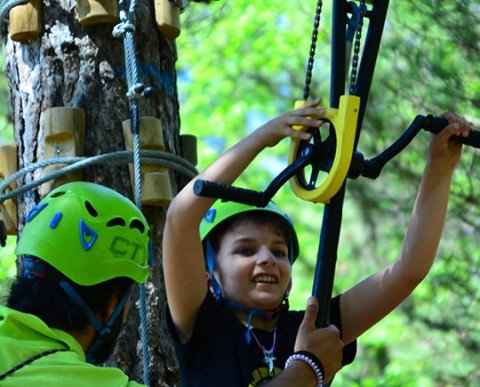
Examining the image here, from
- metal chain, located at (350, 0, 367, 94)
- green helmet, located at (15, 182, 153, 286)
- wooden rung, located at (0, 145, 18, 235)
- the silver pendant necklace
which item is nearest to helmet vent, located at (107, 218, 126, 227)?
green helmet, located at (15, 182, 153, 286)

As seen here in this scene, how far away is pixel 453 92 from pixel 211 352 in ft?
13.4

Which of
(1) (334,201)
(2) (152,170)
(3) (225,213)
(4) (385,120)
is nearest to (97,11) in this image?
(2) (152,170)

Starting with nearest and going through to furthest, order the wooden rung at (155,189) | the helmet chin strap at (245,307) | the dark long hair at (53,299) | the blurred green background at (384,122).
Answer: the dark long hair at (53,299) < the helmet chin strap at (245,307) < the wooden rung at (155,189) < the blurred green background at (384,122)

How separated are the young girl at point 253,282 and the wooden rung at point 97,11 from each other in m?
0.81

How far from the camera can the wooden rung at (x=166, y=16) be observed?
13.0 feet

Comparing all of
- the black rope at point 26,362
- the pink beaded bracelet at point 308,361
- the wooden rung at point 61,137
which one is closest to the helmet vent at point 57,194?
the wooden rung at point 61,137

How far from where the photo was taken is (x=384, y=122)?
8.31m

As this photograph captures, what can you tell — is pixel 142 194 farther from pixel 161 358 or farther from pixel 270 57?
pixel 270 57

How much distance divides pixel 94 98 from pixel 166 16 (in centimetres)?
43

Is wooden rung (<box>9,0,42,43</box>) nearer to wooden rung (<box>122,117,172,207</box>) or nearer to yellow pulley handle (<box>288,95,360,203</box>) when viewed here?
wooden rung (<box>122,117,172,207</box>)

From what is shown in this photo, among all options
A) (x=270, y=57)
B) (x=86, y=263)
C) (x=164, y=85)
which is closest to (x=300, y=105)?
(x=86, y=263)

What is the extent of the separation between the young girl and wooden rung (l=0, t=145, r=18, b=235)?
2.53 feet

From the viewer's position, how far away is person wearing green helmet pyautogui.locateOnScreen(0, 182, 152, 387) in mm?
2613

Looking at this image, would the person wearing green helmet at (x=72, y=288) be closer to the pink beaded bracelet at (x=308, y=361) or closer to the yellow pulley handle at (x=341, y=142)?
the pink beaded bracelet at (x=308, y=361)
